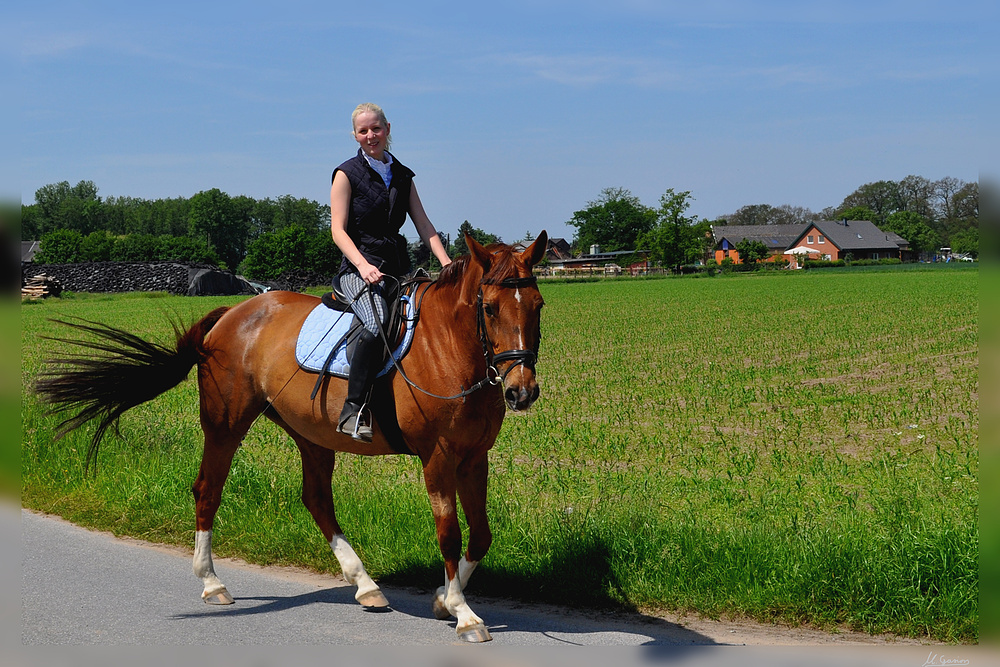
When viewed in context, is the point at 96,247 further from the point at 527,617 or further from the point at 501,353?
the point at 501,353

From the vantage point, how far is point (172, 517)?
7.61 metres

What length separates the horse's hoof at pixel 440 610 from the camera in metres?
5.50

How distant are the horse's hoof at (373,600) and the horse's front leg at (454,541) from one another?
378mm

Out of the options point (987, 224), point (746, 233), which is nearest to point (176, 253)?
point (746, 233)

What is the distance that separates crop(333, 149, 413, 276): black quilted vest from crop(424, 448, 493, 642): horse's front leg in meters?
1.57

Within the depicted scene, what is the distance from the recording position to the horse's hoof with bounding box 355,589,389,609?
5.66 m

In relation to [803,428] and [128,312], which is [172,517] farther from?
[128,312]

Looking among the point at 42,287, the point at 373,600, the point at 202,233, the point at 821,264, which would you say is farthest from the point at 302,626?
the point at 202,233

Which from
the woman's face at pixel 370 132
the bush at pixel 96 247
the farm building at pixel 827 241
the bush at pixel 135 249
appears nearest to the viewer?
the woman's face at pixel 370 132

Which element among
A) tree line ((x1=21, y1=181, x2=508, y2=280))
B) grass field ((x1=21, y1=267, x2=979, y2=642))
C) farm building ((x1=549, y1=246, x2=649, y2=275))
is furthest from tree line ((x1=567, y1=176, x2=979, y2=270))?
grass field ((x1=21, y1=267, x2=979, y2=642))

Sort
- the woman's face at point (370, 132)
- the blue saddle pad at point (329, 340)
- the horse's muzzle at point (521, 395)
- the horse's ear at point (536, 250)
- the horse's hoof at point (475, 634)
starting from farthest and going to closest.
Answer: the woman's face at point (370, 132) < the blue saddle pad at point (329, 340) < the horse's ear at point (536, 250) < the horse's hoof at point (475, 634) < the horse's muzzle at point (521, 395)

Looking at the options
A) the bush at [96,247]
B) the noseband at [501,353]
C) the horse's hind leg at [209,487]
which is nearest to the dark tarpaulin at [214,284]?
the bush at [96,247]

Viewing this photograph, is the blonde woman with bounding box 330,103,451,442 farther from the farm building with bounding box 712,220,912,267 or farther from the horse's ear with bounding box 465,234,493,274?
the farm building with bounding box 712,220,912,267

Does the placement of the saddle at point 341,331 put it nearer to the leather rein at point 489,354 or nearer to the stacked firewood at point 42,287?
the leather rein at point 489,354
